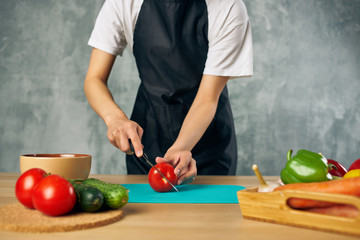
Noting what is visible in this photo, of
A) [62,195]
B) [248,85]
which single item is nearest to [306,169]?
[62,195]

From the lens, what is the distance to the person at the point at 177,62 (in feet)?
5.74

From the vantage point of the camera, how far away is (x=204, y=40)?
188cm

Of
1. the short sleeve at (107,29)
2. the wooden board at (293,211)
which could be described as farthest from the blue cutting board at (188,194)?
the short sleeve at (107,29)

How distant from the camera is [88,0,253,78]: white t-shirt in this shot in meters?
1.75

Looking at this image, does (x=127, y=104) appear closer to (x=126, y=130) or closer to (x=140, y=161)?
(x=140, y=161)

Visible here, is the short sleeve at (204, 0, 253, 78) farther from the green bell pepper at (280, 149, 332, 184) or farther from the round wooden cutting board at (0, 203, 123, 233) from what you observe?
the round wooden cutting board at (0, 203, 123, 233)

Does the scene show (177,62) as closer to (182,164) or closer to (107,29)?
(107,29)

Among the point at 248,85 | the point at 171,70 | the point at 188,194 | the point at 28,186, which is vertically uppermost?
the point at 171,70

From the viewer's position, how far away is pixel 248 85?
3.99m

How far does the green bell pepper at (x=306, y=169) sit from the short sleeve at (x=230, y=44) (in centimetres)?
88

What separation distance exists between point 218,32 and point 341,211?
1.20 m

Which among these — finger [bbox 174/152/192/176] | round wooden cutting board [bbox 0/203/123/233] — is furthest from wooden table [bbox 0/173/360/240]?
finger [bbox 174/152/192/176]

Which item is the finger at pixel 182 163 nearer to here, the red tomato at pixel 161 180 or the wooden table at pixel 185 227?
the red tomato at pixel 161 180

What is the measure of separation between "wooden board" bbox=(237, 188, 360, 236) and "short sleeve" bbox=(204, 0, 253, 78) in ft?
3.08
